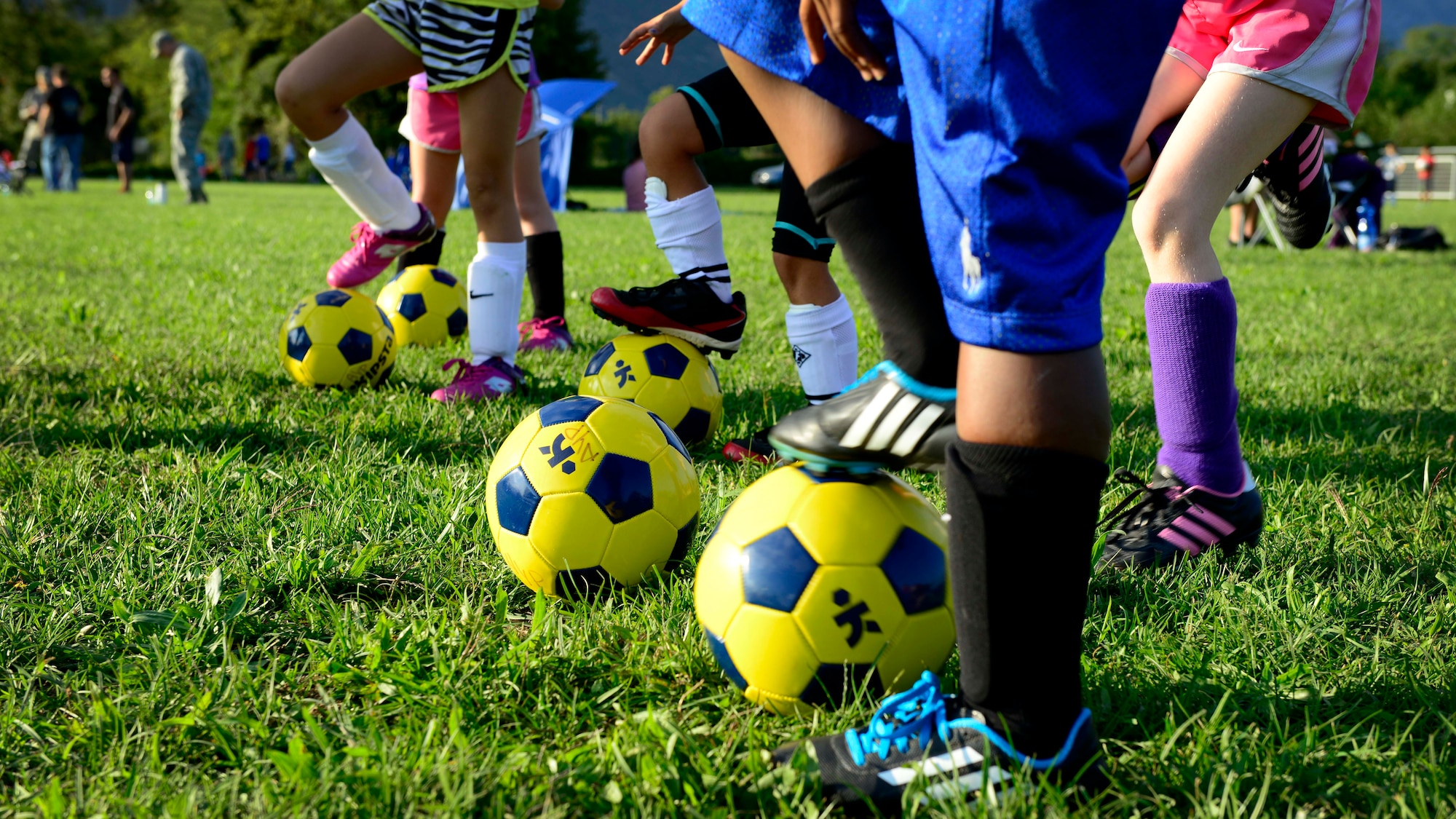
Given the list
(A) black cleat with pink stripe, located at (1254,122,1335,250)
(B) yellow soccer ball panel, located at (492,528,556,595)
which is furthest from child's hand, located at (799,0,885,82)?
(A) black cleat with pink stripe, located at (1254,122,1335,250)

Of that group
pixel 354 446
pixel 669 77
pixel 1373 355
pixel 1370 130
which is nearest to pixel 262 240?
pixel 354 446

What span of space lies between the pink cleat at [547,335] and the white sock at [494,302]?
0.83 meters

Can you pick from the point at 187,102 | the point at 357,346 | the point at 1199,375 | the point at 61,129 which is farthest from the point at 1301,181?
the point at 61,129

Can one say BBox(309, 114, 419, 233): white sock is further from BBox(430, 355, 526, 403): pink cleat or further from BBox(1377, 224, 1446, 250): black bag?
BBox(1377, 224, 1446, 250): black bag

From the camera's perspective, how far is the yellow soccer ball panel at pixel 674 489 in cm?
206

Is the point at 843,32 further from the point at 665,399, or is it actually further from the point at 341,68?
the point at 341,68

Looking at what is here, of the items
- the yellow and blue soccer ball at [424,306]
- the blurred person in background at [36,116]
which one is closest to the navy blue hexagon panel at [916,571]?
the yellow and blue soccer ball at [424,306]

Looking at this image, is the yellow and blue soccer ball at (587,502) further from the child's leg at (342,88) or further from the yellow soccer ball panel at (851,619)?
the child's leg at (342,88)

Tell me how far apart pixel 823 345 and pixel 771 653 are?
1393mm

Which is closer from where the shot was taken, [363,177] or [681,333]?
[681,333]

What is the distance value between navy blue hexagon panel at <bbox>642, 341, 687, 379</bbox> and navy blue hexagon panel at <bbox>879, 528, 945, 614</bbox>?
1.53 metres

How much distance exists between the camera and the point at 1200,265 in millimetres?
2256

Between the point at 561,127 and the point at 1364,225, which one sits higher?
the point at 561,127

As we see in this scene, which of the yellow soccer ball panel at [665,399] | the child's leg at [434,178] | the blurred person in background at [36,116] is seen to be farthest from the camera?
the blurred person in background at [36,116]
